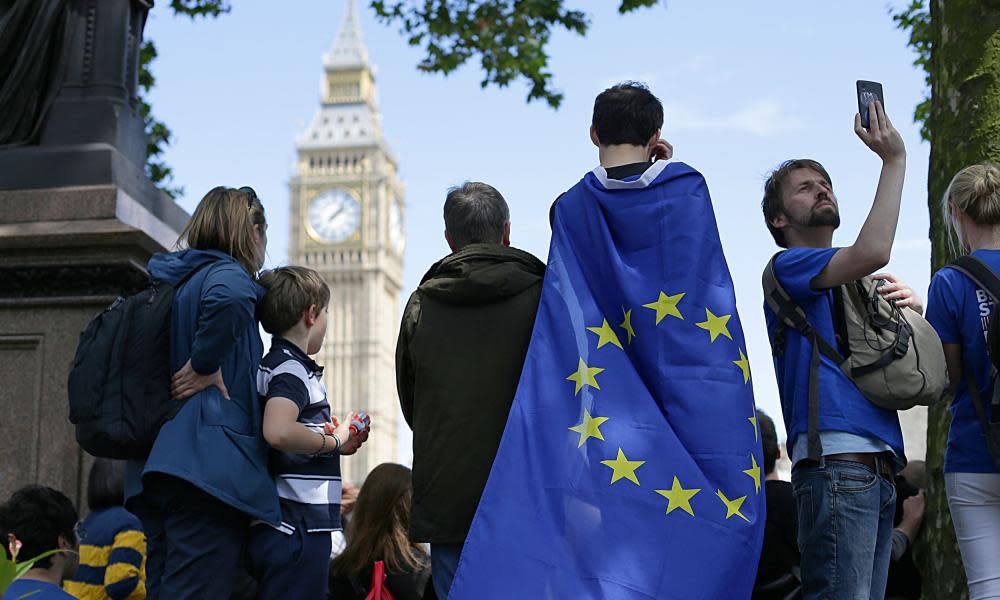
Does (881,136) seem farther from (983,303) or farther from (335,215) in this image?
(335,215)

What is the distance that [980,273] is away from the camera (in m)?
3.79

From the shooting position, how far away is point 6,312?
18.1 ft

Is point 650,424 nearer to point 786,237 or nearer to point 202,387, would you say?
point 786,237

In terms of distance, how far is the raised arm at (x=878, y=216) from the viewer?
358 centimetres

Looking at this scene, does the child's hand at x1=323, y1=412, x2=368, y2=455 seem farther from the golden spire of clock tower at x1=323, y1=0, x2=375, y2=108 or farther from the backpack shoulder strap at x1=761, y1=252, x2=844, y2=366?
the golden spire of clock tower at x1=323, y1=0, x2=375, y2=108

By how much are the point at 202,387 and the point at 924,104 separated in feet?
36.5

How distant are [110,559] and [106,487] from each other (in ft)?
0.88

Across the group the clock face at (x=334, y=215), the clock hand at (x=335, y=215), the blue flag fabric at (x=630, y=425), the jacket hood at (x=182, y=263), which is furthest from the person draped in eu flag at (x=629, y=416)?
the clock hand at (x=335, y=215)

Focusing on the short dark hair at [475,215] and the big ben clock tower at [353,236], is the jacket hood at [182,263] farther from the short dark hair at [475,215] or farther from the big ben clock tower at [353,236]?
the big ben clock tower at [353,236]

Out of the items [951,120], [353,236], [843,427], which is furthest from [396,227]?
[843,427]

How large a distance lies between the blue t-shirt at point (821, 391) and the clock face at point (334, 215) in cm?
9692

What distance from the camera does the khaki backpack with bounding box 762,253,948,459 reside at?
3.59m

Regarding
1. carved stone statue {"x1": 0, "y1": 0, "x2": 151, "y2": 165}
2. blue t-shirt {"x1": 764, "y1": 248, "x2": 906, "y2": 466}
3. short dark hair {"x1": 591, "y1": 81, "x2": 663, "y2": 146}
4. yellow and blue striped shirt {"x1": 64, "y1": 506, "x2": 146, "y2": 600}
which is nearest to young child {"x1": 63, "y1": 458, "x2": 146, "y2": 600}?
yellow and blue striped shirt {"x1": 64, "y1": 506, "x2": 146, "y2": 600}

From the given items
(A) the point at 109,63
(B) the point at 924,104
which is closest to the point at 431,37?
(B) the point at 924,104
